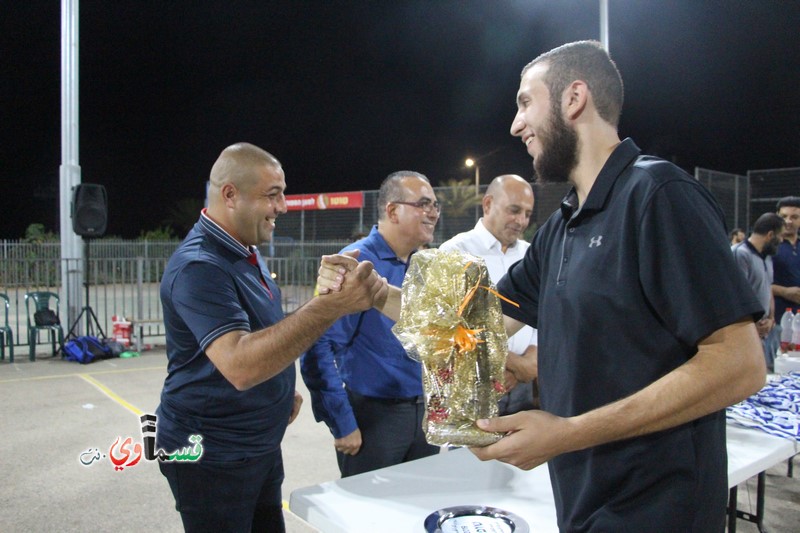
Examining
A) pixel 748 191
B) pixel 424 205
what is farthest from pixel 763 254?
pixel 748 191

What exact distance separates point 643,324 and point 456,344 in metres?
0.45

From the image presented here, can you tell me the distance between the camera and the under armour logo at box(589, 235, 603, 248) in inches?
55.4

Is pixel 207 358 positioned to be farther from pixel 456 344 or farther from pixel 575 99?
pixel 575 99

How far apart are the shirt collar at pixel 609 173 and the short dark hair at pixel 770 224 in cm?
574

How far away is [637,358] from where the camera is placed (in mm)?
1338

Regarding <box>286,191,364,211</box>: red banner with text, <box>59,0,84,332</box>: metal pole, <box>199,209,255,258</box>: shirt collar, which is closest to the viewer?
<box>199,209,255,258</box>: shirt collar

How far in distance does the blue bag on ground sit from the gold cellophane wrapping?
30.4ft

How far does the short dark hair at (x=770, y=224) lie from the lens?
629 cm

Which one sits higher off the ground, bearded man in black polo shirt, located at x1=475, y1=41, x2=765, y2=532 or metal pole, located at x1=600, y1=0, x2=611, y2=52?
Result: metal pole, located at x1=600, y1=0, x2=611, y2=52

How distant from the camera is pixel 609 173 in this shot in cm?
146

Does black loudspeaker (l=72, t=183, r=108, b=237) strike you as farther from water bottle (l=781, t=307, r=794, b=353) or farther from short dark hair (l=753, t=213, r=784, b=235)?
water bottle (l=781, t=307, r=794, b=353)

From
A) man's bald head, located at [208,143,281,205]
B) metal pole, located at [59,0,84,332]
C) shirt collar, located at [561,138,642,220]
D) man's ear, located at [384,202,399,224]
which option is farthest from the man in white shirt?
metal pole, located at [59,0,84,332]

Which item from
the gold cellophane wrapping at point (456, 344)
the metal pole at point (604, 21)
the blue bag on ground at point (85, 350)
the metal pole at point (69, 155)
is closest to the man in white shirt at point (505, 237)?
the gold cellophane wrapping at point (456, 344)

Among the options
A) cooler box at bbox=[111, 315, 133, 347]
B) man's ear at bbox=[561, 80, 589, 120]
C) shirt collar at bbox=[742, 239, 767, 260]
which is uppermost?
man's ear at bbox=[561, 80, 589, 120]
